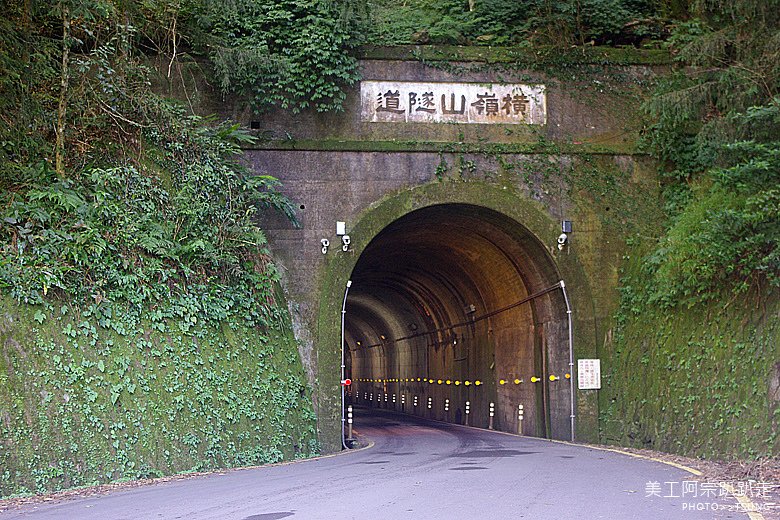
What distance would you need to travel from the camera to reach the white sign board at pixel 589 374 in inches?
582

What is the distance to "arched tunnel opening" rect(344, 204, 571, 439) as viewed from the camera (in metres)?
15.9

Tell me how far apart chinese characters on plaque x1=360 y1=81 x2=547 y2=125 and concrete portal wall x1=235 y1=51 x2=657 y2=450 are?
135mm

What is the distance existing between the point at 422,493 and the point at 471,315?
1458 cm

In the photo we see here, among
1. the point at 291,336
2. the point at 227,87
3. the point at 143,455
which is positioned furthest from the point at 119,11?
the point at 143,455

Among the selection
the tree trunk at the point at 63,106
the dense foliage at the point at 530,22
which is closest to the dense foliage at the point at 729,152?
the dense foliage at the point at 530,22

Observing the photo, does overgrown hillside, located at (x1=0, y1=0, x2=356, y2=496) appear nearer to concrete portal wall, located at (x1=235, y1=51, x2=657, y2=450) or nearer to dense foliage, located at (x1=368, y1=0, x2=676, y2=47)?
concrete portal wall, located at (x1=235, y1=51, x2=657, y2=450)

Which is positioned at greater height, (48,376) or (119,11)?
(119,11)

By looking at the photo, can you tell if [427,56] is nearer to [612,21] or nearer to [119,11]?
[612,21]

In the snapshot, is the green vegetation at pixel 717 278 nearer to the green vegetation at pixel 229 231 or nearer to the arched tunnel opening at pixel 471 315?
the green vegetation at pixel 229 231

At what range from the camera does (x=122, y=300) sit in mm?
10680

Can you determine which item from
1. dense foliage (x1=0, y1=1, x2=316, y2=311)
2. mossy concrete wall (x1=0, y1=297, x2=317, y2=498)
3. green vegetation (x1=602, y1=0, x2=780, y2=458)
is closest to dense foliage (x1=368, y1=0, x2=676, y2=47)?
green vegetation (x1=602, y1=0, x2=780, y2=458)

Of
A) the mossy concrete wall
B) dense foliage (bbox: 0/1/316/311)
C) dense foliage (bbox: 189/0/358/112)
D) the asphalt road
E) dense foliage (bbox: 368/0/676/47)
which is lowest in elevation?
the asphalt road

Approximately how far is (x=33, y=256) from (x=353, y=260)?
6033mm

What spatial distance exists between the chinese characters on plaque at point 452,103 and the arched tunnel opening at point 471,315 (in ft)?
5.70
